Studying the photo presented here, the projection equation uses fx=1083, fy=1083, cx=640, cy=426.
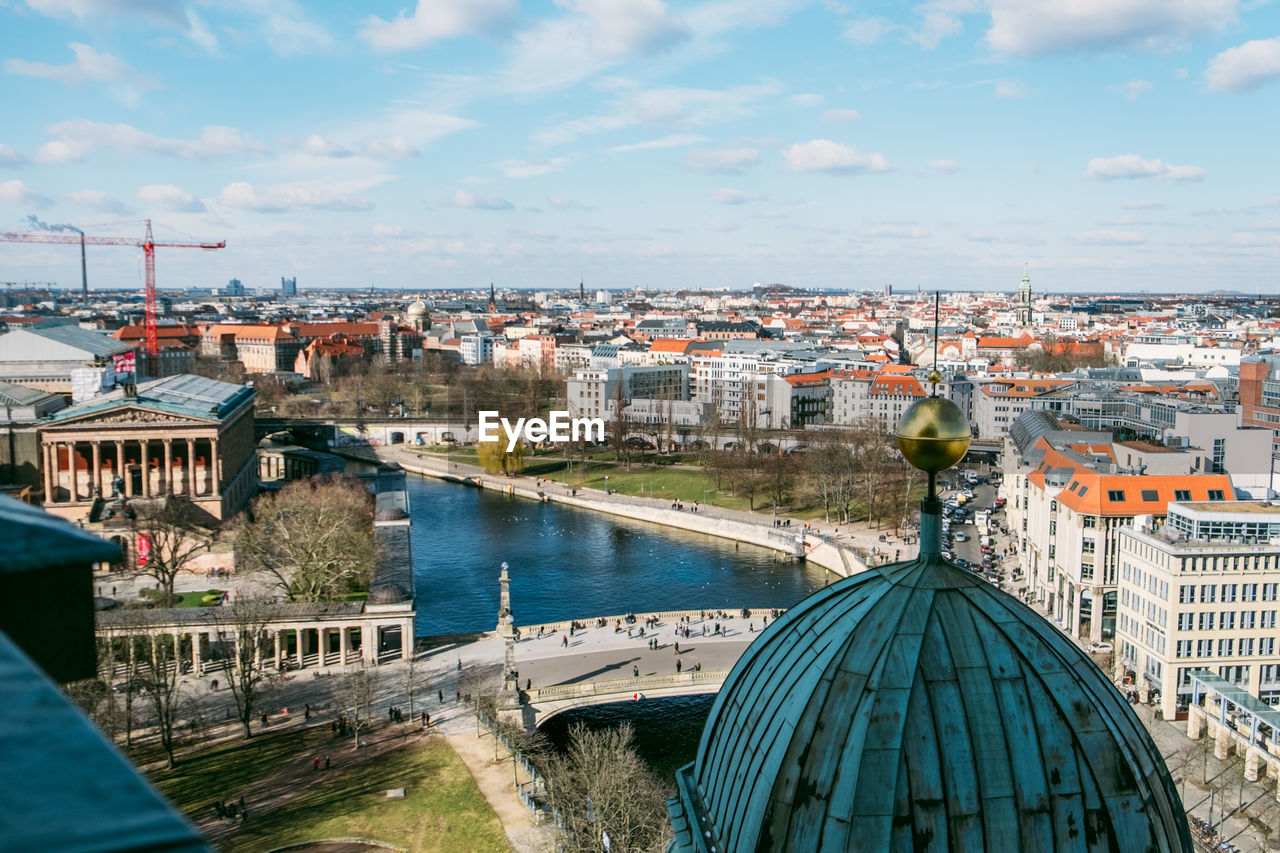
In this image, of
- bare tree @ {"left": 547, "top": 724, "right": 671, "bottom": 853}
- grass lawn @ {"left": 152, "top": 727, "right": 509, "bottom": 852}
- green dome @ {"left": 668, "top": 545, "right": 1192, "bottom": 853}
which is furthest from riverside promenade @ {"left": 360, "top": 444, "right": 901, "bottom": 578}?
green dome @ {"left": 668, "top": 545, "right": 1192, "bottom": 853}

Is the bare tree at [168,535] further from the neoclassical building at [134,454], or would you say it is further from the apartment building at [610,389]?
the apartment building at [610,389]

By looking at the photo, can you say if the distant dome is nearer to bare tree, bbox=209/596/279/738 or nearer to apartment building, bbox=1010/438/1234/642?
bare tree, bbox=209/596/279/738

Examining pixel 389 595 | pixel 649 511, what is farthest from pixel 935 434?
pixel 649 511

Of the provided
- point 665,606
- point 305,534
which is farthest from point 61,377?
point 665,606

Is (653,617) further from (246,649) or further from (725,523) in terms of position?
(725,523)

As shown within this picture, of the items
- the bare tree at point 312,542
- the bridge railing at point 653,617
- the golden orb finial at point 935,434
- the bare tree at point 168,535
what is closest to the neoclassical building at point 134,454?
the bare tree at point 168,535
